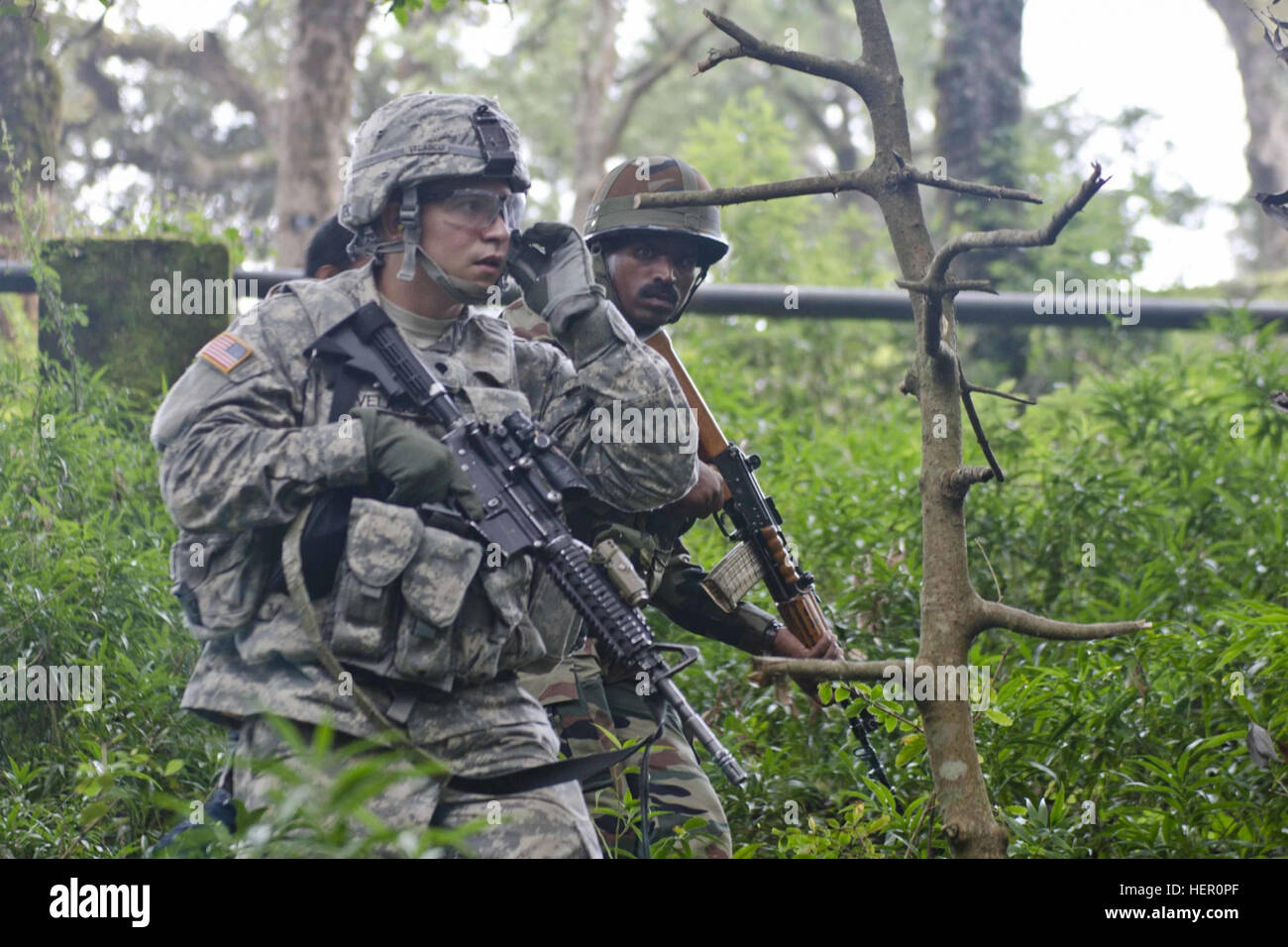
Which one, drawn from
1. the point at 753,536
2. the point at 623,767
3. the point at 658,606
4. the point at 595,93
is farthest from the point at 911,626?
the point at 595,93

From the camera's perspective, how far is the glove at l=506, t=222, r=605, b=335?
397 cm

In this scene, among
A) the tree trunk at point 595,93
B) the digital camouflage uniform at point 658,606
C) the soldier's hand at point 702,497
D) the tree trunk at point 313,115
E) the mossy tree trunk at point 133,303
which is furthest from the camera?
the tree trunk at point 595,93

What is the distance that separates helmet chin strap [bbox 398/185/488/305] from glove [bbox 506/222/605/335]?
0.41 metres

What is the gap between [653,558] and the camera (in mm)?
4484

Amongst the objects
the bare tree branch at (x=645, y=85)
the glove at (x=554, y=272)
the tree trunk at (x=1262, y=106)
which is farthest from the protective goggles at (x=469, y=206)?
the tree trunk at (x=1262, y=106)

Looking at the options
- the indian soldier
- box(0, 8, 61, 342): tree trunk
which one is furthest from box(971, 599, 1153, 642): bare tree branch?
box(0, 8, 61, 342): tree trunk

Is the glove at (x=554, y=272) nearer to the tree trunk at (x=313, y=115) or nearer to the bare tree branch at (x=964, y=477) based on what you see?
the bare tree branch at (x=964, y=477)

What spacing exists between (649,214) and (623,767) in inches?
75.2

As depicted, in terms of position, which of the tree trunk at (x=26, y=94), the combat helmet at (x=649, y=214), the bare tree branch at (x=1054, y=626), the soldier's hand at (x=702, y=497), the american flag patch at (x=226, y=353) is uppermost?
the tree trunk at (x=26, y=94)

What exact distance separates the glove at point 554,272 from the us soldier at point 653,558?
13.1 inches

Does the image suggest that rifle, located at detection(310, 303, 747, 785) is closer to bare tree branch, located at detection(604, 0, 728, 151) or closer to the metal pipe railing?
the metal pipe railing

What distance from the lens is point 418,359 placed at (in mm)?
3463

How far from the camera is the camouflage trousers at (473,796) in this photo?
3.06 metres
